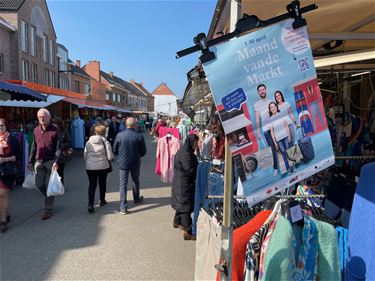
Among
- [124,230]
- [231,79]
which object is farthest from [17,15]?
[231,79]

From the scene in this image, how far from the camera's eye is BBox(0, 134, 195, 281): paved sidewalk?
3.81 m

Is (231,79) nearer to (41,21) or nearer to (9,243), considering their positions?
(9,243)

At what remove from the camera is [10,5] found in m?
25.2

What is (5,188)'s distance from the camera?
4969mm

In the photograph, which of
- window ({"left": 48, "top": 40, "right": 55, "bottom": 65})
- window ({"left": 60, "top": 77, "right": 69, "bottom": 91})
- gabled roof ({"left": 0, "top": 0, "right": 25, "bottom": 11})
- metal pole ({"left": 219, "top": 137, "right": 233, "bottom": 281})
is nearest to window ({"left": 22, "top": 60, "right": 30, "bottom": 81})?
gabled roof ({"left": 0, "top": 0, "right": 25, "bottom": 11})

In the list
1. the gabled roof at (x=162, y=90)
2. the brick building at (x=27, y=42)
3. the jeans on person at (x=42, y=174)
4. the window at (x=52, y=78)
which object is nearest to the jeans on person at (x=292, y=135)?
the jeans on person at (x=42, y=174)

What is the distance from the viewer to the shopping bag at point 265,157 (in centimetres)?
148

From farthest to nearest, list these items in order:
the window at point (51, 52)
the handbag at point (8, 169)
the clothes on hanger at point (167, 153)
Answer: the window at point (51, 52), the clothes on hanger at point (167, 153), the handbag at point (8, 169)

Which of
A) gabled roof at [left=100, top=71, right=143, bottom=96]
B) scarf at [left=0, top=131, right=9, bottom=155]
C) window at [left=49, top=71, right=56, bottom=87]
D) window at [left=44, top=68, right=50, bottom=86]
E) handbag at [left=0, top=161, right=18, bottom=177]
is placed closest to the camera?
handbag at [left=0, top=161, right=18, bottom=177]

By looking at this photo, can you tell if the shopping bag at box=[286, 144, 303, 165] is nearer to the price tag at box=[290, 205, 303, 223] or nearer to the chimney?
the price tag at box=[290, 205, 303, 223]

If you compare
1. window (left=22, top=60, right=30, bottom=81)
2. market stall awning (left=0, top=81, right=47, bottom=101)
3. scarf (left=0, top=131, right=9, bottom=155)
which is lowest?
scarf (left=0, top=131, right=9, bottom=155)

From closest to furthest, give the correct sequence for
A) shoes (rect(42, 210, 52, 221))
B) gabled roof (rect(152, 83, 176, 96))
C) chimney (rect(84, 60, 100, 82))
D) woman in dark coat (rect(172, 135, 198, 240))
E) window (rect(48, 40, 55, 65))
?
woman in dark coat (rect(172, 135, 198, 240))
shoes (rect(42, 210, 52, 221))
window (rect(48, 40, 55, 65))
chimney (rect(84, 60, 100, 82))
gabled roof (rect(152, 83, 176, 96))

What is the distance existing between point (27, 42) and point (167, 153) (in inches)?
997

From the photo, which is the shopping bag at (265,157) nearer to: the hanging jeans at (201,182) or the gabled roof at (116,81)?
the hanging jeans at (201,182)
